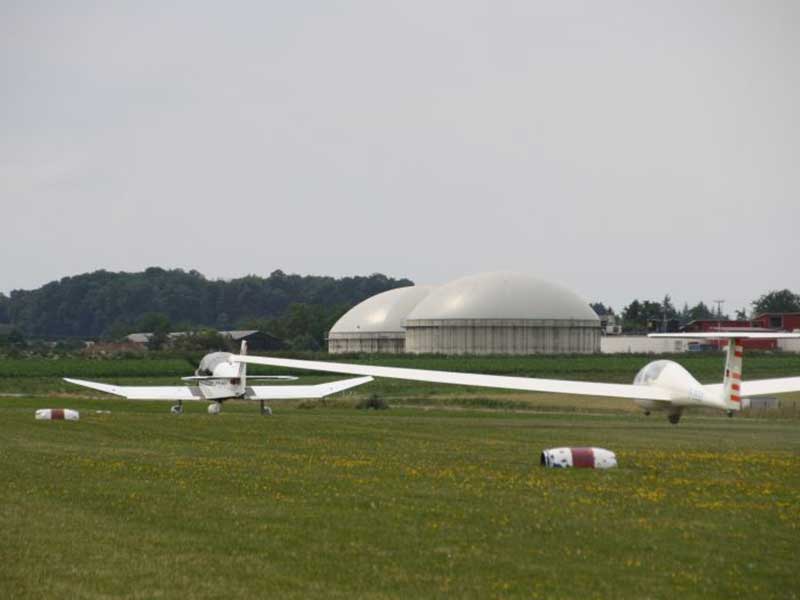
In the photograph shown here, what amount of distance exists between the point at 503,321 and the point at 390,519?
119792 millimetres

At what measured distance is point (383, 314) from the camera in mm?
158500

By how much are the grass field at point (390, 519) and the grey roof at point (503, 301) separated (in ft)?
345

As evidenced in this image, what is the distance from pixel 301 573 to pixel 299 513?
402 cm

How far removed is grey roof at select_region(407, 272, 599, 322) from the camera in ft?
450

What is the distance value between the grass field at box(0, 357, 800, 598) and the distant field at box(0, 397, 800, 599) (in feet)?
0.13

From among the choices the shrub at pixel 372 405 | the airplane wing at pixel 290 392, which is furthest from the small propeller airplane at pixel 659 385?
the shrub at pixel 372 405

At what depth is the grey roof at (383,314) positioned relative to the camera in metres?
156

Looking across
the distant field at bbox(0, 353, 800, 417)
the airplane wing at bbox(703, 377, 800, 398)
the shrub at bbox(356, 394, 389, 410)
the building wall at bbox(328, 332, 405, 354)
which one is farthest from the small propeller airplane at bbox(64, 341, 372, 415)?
the building wall at bbox(328, 332, 405, 354)

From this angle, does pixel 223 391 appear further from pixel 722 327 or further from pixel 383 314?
pixel 722 327

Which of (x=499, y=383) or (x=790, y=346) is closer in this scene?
(x=499, y=383)

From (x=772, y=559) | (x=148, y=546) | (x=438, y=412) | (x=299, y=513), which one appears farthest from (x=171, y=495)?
(x=438, y=412)

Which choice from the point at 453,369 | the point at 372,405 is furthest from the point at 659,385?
the point at 453,369

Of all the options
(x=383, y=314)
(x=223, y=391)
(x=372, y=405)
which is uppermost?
(x=383, y=314)

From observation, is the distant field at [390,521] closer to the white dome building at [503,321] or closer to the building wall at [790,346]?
the white dome building at [503,321]
